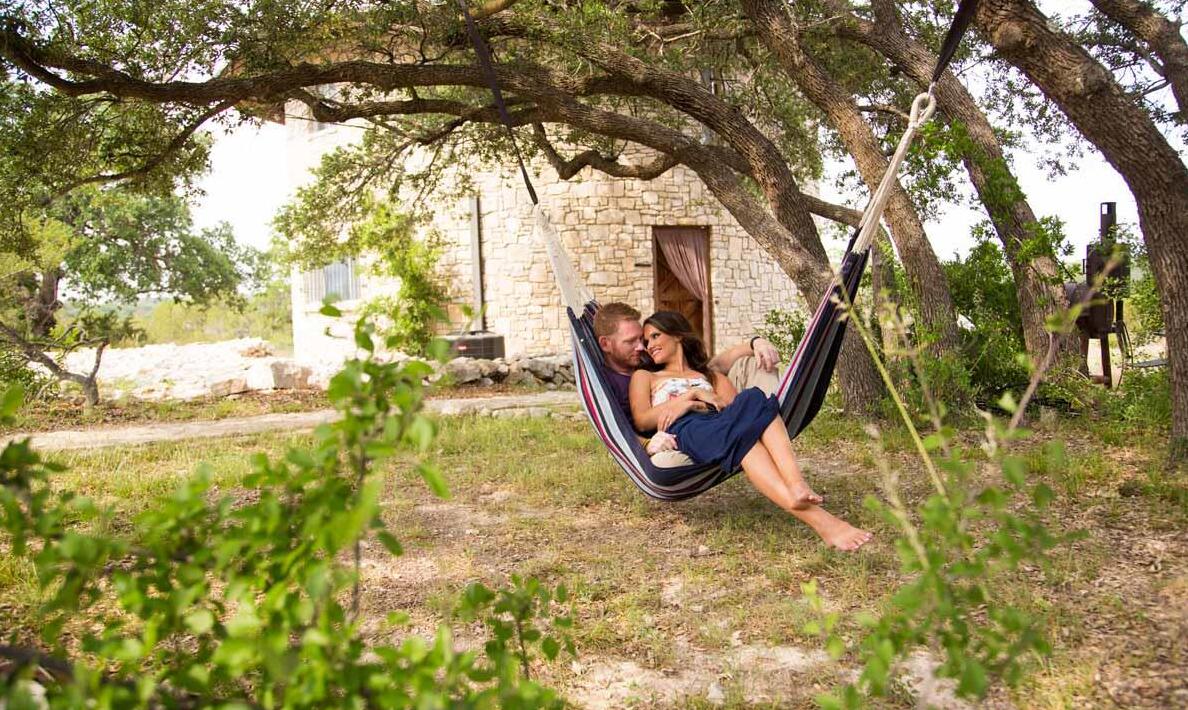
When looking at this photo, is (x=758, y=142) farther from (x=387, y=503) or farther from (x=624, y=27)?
(x=387, y=503)

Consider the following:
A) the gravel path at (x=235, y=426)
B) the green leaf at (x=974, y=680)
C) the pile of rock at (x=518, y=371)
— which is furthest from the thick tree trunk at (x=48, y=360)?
the green leaf at (x=974, y=680)

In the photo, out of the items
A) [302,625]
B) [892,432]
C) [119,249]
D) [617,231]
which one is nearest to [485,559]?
[302,625]

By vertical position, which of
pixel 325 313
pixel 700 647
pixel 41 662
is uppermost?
pixel 325 313

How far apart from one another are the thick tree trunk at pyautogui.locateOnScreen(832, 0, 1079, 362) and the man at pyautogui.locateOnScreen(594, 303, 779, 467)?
199 centimetres

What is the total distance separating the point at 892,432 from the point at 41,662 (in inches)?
177

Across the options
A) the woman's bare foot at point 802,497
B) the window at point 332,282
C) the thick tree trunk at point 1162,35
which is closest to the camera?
the woman's bare foot at point 802,497

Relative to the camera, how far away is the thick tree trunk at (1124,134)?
3.15 metres

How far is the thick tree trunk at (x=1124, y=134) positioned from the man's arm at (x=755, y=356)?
143 cm

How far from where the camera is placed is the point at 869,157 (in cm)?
463

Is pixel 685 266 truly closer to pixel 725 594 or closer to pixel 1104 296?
pixel 1104 296

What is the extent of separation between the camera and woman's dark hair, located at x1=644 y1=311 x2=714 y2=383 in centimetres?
318

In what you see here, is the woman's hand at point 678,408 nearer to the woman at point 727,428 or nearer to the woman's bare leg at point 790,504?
the woman at point 727,428

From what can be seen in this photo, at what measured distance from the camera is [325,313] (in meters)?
0.91

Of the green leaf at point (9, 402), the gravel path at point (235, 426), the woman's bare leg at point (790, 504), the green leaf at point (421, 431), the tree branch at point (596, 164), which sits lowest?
the gravel path at point (235, 426)
